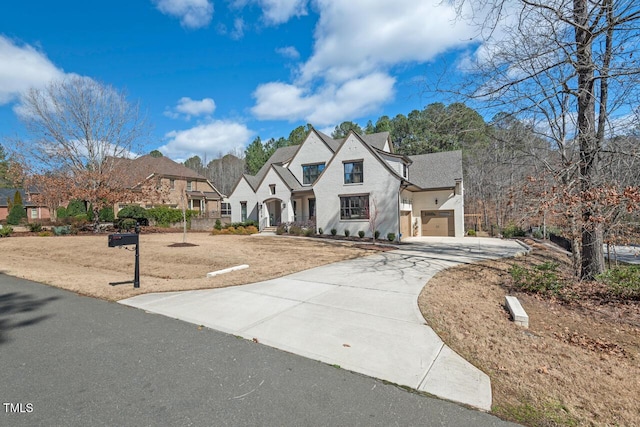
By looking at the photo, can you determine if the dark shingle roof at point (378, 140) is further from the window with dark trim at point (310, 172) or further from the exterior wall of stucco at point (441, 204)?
Result: the exterior wall of stucco at point (441, 204)

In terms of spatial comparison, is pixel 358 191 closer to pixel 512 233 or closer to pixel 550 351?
pixel 512 233

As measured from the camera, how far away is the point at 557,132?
30.6 ft

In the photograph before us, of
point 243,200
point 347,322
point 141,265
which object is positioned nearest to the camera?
point 347,322

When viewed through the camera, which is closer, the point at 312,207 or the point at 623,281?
the point at 623,281

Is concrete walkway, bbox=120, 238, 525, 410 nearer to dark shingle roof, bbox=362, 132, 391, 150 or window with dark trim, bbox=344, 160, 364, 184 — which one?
window with dark trim, bbox=344, 160, 364, 184

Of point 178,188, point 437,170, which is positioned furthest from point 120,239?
point 178,188

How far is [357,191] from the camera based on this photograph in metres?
21.1

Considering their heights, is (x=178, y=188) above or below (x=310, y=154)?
below

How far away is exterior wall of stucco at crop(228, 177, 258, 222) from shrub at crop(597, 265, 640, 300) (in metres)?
23.9

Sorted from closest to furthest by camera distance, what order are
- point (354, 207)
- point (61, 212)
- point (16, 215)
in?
point (354, 207), point (61, 212), point (16, 215)

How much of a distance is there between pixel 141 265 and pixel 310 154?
1805 centimetres

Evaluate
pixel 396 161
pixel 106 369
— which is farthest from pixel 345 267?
pixel 396 161

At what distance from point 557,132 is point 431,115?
14.0 ft

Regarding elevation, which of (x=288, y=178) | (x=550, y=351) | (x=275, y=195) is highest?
(x=288, y=178)
